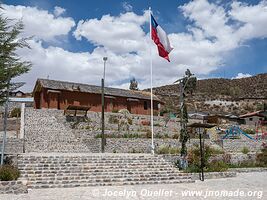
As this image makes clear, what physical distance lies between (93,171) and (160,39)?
30.7ft

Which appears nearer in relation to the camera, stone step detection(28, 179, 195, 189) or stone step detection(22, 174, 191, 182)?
stone step detection(28, 179, 195, 189)

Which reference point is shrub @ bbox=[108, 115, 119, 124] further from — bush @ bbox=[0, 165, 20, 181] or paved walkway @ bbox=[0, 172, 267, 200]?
bush @ bbox=[0, 165, 20, 181]

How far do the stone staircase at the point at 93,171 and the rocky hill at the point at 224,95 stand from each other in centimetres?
5086

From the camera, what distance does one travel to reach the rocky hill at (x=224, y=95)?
7512 cm

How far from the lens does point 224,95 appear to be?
86.8 meters

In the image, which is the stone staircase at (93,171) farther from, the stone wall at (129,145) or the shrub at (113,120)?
the shrub at (113,120)

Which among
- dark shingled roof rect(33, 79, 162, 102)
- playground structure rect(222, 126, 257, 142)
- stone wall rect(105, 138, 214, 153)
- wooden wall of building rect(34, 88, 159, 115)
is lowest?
stone wall rect(105, 138, 214, 153)

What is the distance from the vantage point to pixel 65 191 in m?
12.4

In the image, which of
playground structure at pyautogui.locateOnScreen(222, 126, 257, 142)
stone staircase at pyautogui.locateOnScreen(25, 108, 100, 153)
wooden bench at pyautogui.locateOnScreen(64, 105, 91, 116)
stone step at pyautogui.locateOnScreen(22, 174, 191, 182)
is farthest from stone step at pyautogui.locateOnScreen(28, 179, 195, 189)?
playground structure at pyautogui.locateOnScreen(222, 126, 257, 142)

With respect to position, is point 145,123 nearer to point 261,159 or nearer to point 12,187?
point 261,159

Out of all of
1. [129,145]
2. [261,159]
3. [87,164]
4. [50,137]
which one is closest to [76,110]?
[50,137]

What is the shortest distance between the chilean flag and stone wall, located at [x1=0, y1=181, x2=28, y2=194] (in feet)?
38.0

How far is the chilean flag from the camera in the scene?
1992 centimetres

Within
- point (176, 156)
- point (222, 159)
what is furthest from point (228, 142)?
point (176, 156)
